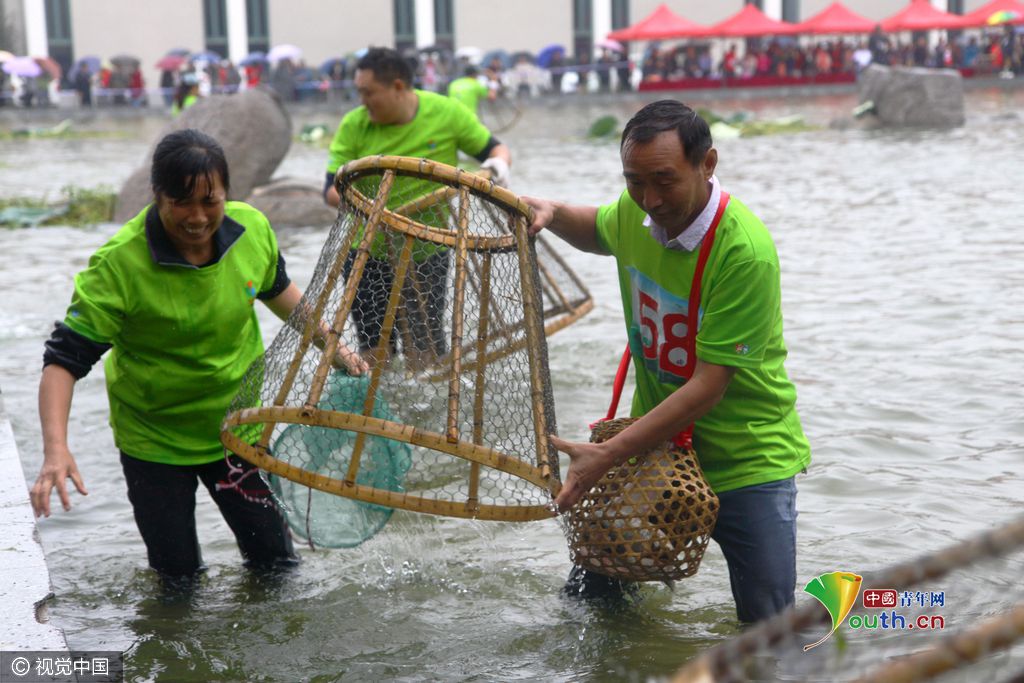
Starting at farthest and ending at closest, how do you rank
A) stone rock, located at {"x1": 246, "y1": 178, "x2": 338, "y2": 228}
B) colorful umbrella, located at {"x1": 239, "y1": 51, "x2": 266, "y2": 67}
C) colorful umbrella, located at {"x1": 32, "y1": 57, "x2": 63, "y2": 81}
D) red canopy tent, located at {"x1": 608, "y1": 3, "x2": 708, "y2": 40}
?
colorful umbrella, located at {"x1": 239, "y1": 51, "x2": 266, "y2": 67} < red canopy tent, located at {"x1": 608, "y1": 3, "x2": 708, "y2": 40} < colorful umbrella, located at {"x1": 32, "y1": 57, "x2": 63, "y2": 81} < stone rock, located at {"x1": 246, "y1": 178, "x2": 338, "y2": 228}

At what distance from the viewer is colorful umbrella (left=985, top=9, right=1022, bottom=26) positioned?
36.7 m

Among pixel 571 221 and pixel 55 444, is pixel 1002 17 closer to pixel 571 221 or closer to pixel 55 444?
pixel 571 221

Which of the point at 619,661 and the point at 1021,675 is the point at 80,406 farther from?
the point at 1021,675

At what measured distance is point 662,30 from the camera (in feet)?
126

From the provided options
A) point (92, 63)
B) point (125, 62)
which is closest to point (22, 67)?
point (125, 62)

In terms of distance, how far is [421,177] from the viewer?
3.25 meters

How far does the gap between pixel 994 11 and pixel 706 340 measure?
3879 centimetres

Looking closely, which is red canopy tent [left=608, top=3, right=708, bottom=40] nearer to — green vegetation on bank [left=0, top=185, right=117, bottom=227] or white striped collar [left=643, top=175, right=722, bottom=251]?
green vegetation on bank [left=0, top=185, right=117, bottom=227]

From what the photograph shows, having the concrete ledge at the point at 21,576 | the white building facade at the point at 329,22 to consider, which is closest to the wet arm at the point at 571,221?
the concrete ledge at the point at 21,576

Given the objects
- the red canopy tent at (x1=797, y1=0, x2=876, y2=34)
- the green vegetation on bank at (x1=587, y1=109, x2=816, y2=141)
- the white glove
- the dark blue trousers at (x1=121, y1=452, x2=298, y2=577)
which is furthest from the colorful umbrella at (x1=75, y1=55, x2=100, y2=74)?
the dark blue trousers at (x1=121, y1=452, x2=298, y2=577)

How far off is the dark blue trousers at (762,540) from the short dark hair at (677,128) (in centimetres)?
85

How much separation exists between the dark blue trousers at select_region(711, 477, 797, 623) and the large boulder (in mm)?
10282

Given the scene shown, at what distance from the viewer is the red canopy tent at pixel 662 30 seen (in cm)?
3781

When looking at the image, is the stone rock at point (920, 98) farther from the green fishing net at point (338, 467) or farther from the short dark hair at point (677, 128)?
the short dark hair at point (677, 128)
